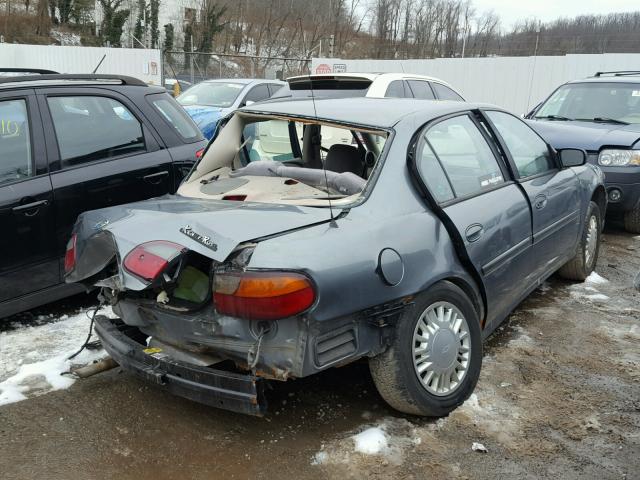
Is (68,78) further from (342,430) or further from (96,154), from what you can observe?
(342,430)

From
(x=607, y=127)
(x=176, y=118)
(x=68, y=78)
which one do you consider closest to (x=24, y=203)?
(x=68, y=78)

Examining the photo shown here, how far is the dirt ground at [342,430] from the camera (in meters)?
2.69

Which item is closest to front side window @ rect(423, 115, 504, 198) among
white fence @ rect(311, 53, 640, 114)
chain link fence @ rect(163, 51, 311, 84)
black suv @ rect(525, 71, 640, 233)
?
black suv @ rect(525, 71, 640, 233)

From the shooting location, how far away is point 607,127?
7.10 metres

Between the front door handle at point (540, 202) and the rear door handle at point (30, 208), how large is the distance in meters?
3.27

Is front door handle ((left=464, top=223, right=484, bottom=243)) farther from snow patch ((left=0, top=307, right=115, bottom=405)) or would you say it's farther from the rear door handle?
the rear door handle

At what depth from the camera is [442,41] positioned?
5219 cm

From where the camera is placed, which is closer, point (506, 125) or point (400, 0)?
point (506, 125)

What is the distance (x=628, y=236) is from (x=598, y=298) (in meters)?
2.71

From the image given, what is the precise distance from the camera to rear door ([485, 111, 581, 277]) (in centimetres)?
396

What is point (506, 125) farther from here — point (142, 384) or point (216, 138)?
point (142, 384)

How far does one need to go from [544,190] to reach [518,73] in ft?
59.6

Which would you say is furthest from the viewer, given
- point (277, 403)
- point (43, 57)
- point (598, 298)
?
point (43, 57)

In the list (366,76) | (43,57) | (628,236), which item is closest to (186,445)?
(366,76)
